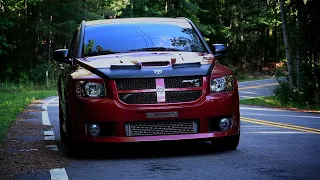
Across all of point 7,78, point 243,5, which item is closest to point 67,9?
point 7,78

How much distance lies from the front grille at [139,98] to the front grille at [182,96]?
0.56 ft

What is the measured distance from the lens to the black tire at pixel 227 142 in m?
7.41

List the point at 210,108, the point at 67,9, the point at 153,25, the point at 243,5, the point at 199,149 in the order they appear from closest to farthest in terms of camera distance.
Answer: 1. the point at 210,108
2. the point at 199,149
3. the point at 153,25
4. the point at 67,9
5. the point at 243,5

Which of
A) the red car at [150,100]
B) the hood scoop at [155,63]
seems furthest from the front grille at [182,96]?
the hood scoop at [155,63]

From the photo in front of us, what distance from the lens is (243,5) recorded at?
6253 cm

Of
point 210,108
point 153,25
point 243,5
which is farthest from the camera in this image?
point 243,5

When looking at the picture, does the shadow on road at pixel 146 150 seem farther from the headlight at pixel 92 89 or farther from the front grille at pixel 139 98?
the headlight at pixel 92 89

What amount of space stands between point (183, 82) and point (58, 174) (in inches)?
74.7

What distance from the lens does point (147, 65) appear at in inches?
276

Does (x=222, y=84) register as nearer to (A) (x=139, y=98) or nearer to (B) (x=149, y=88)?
(B) (x=149, y=88)

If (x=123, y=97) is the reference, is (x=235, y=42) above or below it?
below

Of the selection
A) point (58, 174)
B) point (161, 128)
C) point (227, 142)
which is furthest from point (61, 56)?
point (58, 174)

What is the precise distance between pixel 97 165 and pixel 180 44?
2.35 meters

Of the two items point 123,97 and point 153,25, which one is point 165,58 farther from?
point 153,25
